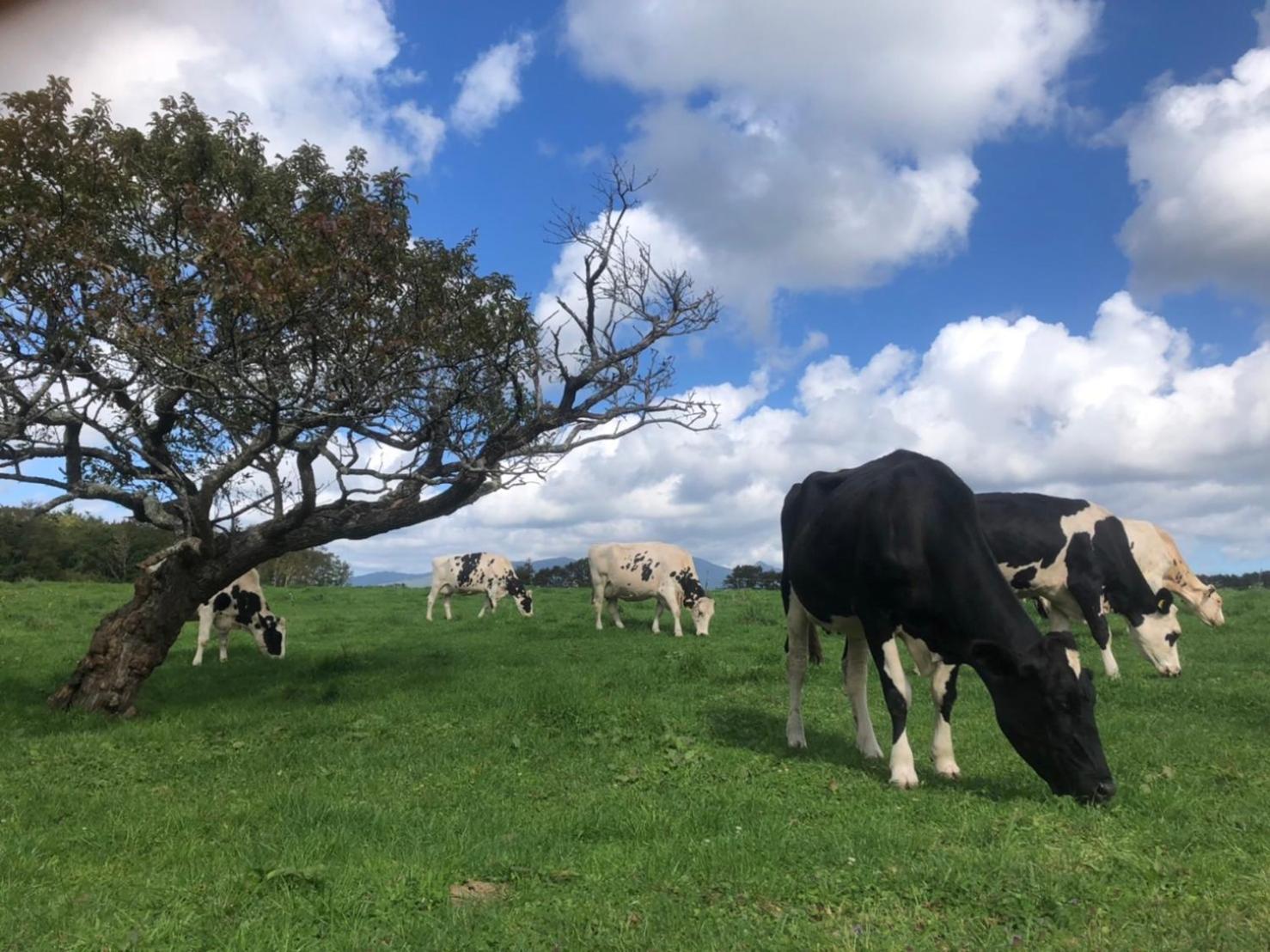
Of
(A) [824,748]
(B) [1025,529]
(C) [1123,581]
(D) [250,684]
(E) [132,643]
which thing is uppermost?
(B) [1025,529]

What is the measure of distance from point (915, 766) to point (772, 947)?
4523 millimetres

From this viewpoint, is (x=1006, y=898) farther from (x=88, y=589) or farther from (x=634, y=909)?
(x=88, y=589)

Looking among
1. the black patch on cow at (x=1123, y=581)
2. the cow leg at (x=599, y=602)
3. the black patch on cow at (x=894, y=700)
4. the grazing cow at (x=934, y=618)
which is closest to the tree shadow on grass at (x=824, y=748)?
the grazing cow at (x=934, y=618)

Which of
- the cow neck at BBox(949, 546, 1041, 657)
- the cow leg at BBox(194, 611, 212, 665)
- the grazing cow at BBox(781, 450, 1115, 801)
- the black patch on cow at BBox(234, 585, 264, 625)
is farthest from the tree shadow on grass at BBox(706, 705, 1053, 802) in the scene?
the cow leg at BBox(194, 611, 212, 665)

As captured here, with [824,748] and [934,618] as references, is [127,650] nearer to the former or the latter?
[824,748]

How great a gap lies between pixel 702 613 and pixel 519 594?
8.23 meters

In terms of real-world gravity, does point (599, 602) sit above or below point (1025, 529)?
below

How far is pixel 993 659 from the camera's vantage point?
7.29 metres

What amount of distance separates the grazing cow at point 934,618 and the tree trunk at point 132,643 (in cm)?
840

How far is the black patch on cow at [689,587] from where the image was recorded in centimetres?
2372

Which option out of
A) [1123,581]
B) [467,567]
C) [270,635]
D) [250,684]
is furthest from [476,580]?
[1123,581]

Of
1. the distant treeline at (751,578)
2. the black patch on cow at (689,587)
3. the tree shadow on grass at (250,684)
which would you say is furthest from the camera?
the distant treeline at (751,578)

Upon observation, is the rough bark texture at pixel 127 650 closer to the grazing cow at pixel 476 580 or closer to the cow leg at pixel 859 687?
the cow leg at pixel 859 687

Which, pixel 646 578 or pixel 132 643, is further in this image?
pixel 646 578
